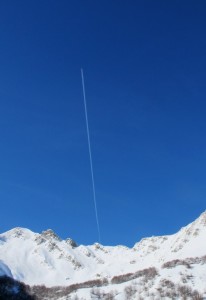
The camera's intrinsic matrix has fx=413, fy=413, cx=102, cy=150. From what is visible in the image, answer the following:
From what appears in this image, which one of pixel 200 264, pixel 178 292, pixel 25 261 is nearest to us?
pixel 178 292

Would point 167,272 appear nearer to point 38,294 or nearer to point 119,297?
point 119,297

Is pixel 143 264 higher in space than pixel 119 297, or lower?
higher

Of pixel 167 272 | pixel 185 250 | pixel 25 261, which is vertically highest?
pixel 25 261

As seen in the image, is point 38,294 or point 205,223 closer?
point 38,294

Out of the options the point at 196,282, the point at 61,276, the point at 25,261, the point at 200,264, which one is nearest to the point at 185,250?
the point at 61,276

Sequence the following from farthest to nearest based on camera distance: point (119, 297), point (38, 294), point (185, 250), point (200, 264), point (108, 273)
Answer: point (108, 273), point (185, 250), point (38, 294), point (200, 264), point (119, 297)

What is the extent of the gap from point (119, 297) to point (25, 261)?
137 metres

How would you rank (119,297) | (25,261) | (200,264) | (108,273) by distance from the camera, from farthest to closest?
(25,261) < (108,273) < (200,264) < (119,297)

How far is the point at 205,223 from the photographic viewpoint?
185625 millimetres

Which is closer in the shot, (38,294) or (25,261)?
(38,294)

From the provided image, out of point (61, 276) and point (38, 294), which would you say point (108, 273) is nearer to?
point (61, 276)

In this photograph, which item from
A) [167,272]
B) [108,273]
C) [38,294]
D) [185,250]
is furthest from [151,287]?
[108,273]

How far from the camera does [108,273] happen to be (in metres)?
177

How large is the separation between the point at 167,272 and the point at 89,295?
13.5 m
